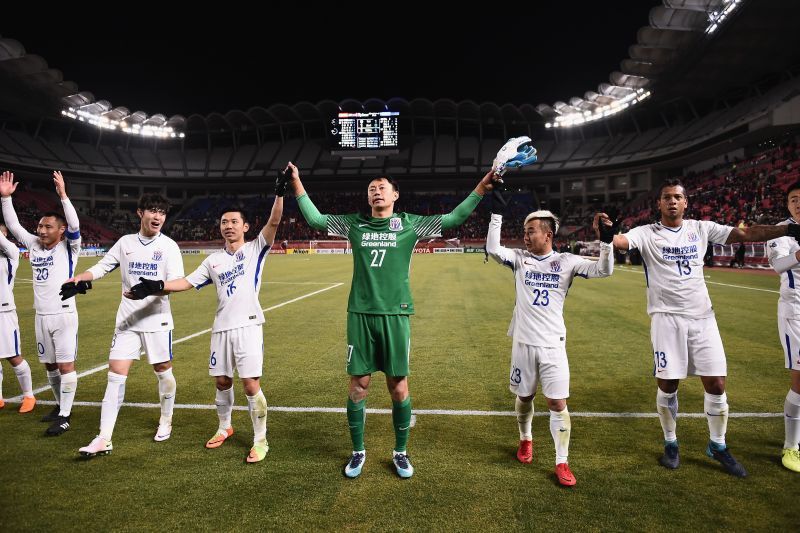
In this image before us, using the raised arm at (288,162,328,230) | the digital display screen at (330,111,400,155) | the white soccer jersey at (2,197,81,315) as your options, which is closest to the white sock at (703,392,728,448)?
the raised arm at (288,162,328,230)

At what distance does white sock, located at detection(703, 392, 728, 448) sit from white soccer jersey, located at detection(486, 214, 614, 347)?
1.45m

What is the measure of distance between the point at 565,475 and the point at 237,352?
302cm

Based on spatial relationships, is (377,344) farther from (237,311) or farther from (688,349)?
(688,349)

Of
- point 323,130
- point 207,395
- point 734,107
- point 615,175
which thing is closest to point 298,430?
point 207,395

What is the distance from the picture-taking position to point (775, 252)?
4.39 metres

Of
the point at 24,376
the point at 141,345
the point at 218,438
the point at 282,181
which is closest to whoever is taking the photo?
the point at 282,181

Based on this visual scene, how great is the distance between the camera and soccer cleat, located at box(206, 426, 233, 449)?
448 centimetres

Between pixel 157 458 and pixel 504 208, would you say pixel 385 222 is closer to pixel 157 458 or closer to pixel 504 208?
pixel 504 208

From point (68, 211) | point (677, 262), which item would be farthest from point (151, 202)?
point (677, 262)

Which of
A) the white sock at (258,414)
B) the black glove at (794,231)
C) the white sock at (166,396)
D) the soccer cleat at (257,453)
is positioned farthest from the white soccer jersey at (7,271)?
the black glove at (794,231)

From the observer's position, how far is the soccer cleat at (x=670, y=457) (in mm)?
4043

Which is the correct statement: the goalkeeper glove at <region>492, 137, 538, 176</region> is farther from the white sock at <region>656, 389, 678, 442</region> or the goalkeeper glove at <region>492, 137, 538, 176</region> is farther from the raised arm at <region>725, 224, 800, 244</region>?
the white sock at <region>656, 389, 678, 442</region>

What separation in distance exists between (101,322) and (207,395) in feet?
23.0

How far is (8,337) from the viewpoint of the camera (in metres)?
5.52
